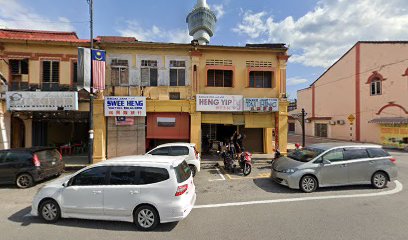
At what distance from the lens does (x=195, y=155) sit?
33.8ft

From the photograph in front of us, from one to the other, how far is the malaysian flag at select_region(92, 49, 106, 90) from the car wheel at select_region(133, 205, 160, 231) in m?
9.38

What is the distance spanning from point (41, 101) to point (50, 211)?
954 centimetres

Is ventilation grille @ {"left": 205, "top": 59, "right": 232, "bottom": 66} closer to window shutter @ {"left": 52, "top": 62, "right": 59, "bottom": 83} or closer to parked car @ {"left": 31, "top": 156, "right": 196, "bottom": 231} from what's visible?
window shutter @ {"left": 52, "top": 62, "right": 59, "bottom": 83}

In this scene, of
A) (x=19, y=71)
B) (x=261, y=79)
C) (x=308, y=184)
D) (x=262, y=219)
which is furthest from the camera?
(x=261, y=79)

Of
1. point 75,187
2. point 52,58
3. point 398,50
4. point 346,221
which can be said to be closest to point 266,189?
point 346,221

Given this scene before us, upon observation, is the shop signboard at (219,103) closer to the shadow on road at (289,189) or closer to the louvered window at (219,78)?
the louvered window at (219,78)

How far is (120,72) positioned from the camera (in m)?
13.8

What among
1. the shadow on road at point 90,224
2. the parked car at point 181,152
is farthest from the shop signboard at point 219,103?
the shadow on road at point 90,224

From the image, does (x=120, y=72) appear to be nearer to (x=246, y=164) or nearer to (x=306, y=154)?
(x=246, y=164)

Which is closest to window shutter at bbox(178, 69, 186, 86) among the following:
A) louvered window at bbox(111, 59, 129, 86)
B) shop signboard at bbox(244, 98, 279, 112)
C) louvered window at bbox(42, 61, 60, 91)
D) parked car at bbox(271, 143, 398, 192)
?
louvered window at bbox(111, 59, 129, 86)

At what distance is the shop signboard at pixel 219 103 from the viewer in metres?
13.8

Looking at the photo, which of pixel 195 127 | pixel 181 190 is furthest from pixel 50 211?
pixel 195 127

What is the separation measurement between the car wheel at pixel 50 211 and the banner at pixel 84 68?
26.1 feet

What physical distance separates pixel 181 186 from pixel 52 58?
42.5ft
